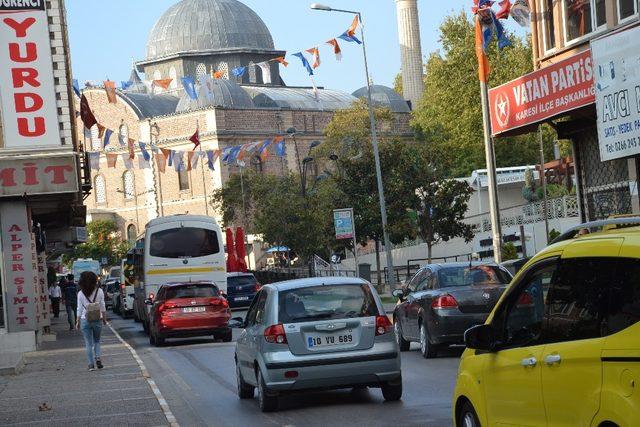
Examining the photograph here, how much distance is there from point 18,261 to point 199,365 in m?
10.9

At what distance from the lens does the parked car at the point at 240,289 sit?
172 feet

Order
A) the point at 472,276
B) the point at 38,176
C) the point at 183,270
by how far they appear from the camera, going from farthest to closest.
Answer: the point at 183,270, the point at 38,176, the point at 472,276

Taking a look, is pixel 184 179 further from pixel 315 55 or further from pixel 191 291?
pixel 191 291

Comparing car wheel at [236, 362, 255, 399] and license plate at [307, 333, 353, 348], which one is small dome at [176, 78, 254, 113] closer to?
car wheel at [236, 362, 255, 399]

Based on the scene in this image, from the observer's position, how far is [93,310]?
23.0 metres

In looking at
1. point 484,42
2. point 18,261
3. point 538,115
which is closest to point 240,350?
point 538,115

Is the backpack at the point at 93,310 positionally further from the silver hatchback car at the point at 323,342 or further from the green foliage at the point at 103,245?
the green foliage at the point at 103,245

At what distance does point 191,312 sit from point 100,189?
3782 inches

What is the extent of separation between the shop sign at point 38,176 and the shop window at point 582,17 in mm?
13015

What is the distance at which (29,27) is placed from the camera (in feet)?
110

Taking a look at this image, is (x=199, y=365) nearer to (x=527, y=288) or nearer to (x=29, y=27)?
(x=29, y=27)

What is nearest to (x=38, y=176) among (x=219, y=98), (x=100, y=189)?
(x=219, y=98)

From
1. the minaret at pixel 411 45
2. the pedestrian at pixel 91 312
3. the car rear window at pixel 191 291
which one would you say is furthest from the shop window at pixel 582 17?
the minaret at pixel 411 45

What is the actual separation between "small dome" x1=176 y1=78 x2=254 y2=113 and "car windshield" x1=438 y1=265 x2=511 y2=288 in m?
95.3
